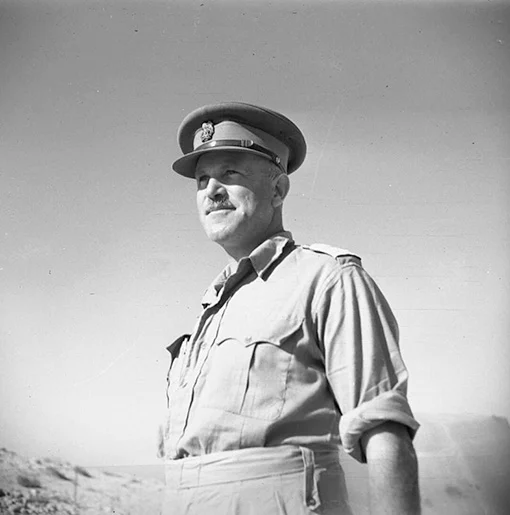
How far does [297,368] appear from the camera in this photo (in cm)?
214

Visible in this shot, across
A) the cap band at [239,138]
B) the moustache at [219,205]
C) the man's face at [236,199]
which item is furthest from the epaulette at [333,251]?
the cap band at [239,138]

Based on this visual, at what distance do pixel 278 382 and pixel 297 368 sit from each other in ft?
0.26

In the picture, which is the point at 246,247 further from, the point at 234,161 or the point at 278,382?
the point at 278,382

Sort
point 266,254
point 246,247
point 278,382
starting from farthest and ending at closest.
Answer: point 246,247, point 266,254, point 278,382

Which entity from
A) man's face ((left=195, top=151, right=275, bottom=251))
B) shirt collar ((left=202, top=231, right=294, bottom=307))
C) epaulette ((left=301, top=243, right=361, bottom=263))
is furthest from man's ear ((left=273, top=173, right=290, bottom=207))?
epaulette ((left=301, top=243, right=361, bottom=263))

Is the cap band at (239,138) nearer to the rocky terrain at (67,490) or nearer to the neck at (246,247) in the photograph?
the neck at (246,247)

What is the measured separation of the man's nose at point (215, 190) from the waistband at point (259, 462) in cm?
97

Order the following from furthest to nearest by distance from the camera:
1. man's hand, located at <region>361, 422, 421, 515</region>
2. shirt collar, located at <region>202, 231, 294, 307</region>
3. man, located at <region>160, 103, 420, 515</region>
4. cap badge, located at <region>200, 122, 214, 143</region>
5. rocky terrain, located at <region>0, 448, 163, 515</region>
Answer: cap badge, located at <region>200, 122, 214, 143</region>, rocky terrain, located at <region>0, 448, 163, 515</region>, shirt collar, located at <region>202, 231, 294, 307</region>, man, located at <region>160, 103, 420, 515</region>, man's hand, located at <region>361, 422, 421, 515</region>

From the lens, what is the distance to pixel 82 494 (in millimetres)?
2697

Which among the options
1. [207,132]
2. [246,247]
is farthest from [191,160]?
[246,247]

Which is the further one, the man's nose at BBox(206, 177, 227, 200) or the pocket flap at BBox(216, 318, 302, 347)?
the man's nose at BBox(206, 177, 227, 200)

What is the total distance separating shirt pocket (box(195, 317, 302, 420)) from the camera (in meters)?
2.08

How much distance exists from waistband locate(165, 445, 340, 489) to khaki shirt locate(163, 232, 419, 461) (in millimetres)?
27

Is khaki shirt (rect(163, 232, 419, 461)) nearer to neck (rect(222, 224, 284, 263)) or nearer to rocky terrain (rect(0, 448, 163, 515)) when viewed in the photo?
neck (rect(222, 224, 284, 263))
